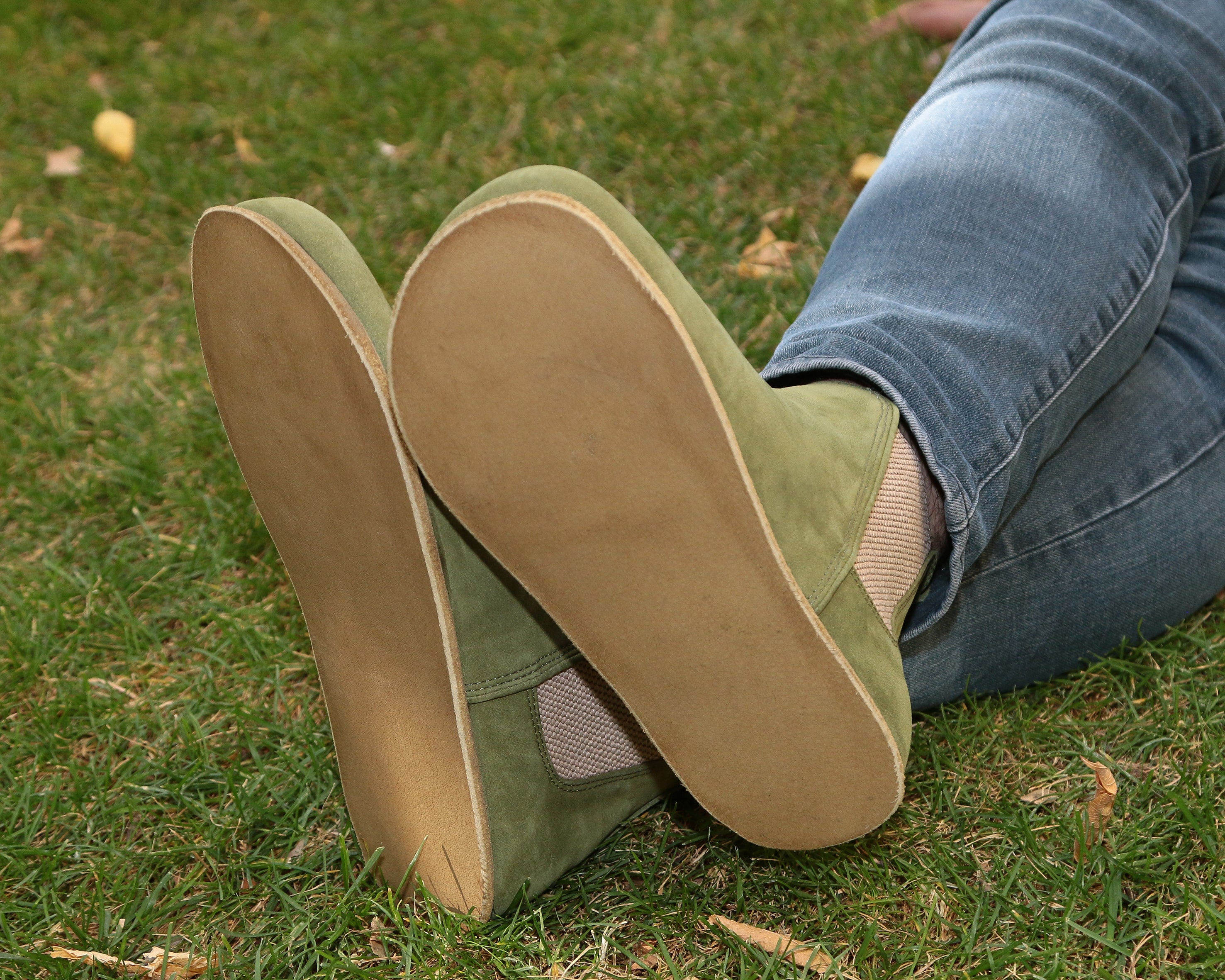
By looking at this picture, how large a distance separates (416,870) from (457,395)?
1.72ft

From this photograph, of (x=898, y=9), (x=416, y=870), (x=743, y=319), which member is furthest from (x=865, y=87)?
(x=416, y=870)

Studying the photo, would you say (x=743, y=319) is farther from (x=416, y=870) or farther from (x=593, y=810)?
(x=416, y=870)

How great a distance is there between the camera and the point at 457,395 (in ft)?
3.10

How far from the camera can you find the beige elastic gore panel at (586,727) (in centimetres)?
116

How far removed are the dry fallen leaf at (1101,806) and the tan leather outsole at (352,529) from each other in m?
0.65

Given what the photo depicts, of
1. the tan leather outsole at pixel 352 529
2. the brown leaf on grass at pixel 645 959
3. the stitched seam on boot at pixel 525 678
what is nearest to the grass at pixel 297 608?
the brown leaf on grass at pixel 645 959

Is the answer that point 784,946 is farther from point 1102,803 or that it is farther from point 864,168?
point 864,168

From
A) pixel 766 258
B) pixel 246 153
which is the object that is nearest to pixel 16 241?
pixel 246 153

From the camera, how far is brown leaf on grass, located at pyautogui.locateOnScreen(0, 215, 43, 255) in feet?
8.13

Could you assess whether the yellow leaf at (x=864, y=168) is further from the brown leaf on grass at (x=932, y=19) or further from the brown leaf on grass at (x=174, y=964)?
the brown leaf on grass at (x=174, y=964)

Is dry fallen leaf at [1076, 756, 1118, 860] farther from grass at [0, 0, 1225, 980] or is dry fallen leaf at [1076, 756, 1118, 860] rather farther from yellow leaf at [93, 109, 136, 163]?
yellow leaf at [93, 109, 136, 163]

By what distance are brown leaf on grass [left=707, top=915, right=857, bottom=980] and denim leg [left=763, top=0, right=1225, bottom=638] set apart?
348 millimetres

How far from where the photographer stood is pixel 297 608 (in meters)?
1.65

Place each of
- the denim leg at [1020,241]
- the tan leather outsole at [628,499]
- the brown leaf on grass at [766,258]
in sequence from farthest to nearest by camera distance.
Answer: the brown leaf on grass at [766,258], the denim leg at [1020,241], the tan leather outsole at [628,499]
